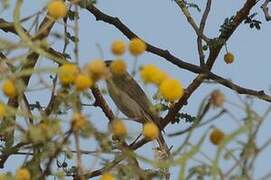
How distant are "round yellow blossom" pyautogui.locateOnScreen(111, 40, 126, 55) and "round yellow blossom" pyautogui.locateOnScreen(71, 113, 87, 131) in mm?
86

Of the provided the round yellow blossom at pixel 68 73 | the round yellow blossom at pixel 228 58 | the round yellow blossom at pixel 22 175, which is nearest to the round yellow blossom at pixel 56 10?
the round yellow blossom at pixel 68 73

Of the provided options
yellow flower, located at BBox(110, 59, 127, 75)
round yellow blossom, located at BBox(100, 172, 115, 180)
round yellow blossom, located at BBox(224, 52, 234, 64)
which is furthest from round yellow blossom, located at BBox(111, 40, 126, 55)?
round yellow blossom, located at BBox(224, 52, 234, 64)

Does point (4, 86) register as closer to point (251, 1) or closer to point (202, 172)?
point (202, 172)

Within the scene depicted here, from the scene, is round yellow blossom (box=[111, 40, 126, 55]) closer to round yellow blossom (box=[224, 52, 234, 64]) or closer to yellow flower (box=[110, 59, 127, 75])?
yellow flower (box=[110, 59, 127, 75])

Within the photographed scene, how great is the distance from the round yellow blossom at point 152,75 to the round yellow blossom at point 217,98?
57 mm

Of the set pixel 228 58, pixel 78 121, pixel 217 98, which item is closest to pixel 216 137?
pixel 217 98

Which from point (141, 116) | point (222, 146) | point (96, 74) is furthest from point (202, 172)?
point (141, 116)

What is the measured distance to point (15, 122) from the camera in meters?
0.87

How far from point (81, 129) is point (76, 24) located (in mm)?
192

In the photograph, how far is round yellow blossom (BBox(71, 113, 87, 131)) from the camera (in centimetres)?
80

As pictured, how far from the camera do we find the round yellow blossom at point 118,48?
0.86m

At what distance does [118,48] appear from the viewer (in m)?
0.86

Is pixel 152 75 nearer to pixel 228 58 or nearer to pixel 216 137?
pixel 216 137

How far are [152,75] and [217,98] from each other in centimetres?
8
